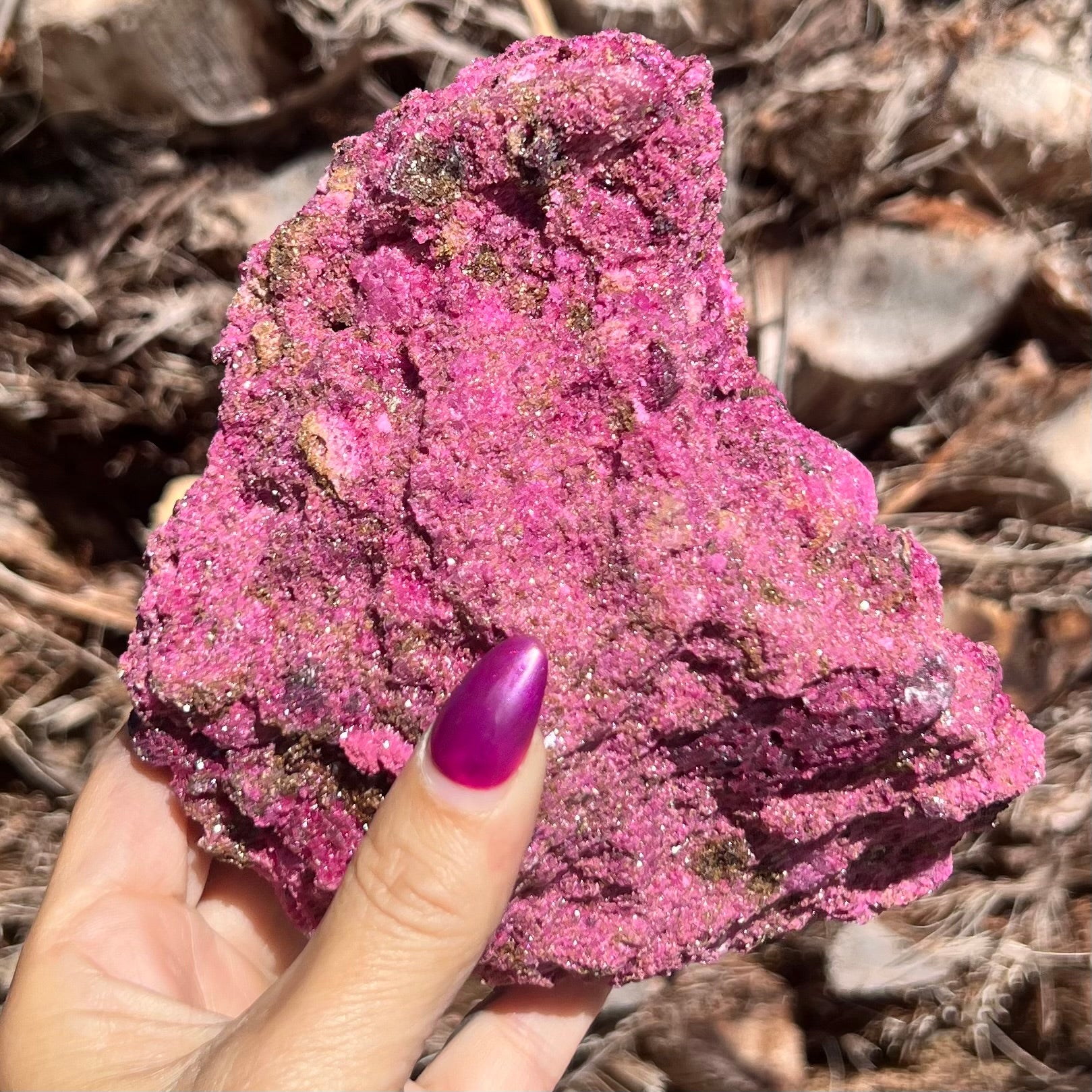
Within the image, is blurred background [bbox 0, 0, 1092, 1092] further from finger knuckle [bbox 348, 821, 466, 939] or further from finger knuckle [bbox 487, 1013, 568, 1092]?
finger knuckle [bbox 348, 821, 466, 939]

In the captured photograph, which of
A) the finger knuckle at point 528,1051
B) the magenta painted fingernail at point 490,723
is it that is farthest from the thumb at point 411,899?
the finger knuckle at point 528,1051

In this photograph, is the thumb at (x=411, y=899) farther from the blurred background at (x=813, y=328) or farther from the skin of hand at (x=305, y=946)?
the blurred background at (x=813, y=328)

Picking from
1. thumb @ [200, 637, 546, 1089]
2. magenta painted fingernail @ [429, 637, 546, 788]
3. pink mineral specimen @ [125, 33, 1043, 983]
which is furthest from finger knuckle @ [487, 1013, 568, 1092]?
magenta painted fingernail @ [429, 637, 546, 788]

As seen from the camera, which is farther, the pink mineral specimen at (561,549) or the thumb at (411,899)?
the pink mineral specimen at (561,549)

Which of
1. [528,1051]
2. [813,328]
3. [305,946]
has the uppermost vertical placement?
[813,328]

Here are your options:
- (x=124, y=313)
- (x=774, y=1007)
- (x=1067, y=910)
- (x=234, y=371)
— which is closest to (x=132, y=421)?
(x=124, y=313)

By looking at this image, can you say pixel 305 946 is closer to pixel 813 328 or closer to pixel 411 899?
pixel 411 899

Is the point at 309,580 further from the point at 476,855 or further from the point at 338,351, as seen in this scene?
the point at 476,855

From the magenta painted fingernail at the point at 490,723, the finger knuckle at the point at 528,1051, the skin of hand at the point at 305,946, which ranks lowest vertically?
the finger knuckle at the point at 528,1051

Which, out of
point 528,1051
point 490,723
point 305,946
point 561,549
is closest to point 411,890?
point 490,723
